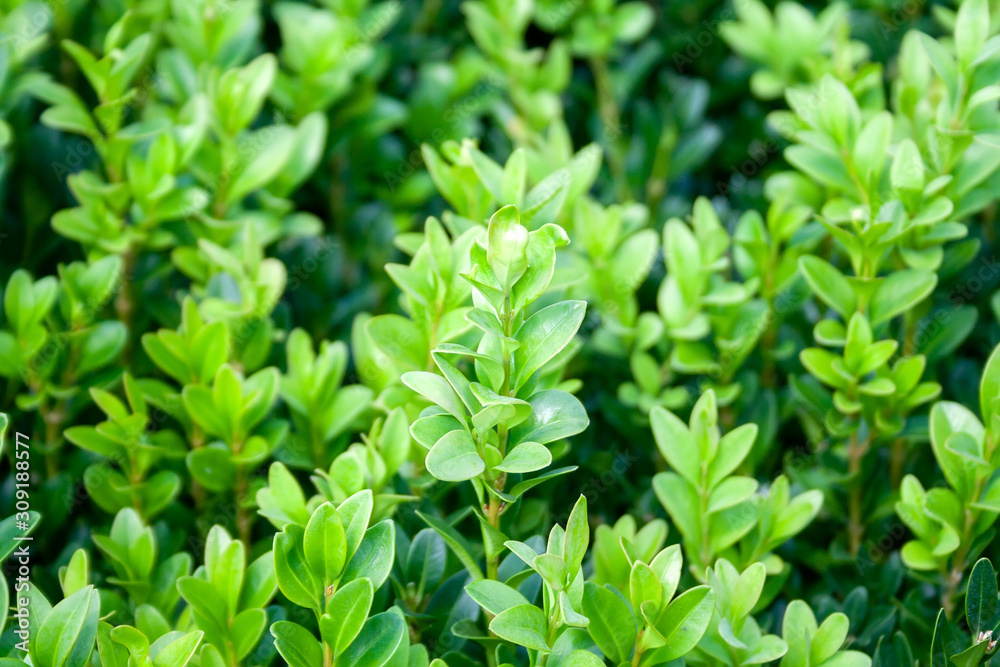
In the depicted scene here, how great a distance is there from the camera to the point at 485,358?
0.97 m

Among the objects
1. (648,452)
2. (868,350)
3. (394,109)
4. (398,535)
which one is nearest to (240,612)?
(398,535)

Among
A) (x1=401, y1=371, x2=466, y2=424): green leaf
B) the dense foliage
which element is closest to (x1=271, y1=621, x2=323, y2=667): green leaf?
the dense foliage

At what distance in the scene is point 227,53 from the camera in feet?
5.63

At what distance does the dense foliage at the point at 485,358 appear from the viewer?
1004mm

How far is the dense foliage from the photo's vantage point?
1.00m

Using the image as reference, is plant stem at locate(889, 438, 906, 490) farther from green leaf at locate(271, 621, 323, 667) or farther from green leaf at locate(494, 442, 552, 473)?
green leaf at locate(271, 621, 323, 667)

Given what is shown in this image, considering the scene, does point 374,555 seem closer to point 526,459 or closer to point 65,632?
point 526,459

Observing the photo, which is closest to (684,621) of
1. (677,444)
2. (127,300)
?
(677,444)

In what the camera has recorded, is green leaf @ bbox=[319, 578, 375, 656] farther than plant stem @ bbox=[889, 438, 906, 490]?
No

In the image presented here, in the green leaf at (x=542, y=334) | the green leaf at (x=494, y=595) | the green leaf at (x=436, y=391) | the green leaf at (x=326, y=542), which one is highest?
the green leaf at (x=542, y=334)

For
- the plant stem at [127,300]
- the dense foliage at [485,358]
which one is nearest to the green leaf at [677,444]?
the dense foliage at [485,358]

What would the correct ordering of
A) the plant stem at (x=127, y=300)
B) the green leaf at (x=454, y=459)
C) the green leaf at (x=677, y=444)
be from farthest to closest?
1. the plant stem at (x=127, y=300)
2. the green leaf at (x=677, y=444)
3. the green leaf at (x=454, y=459)

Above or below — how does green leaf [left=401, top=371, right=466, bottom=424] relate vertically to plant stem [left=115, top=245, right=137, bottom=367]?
A: above

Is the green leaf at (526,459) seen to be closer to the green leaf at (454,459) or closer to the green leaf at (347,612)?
the green leaf at (454,459)
